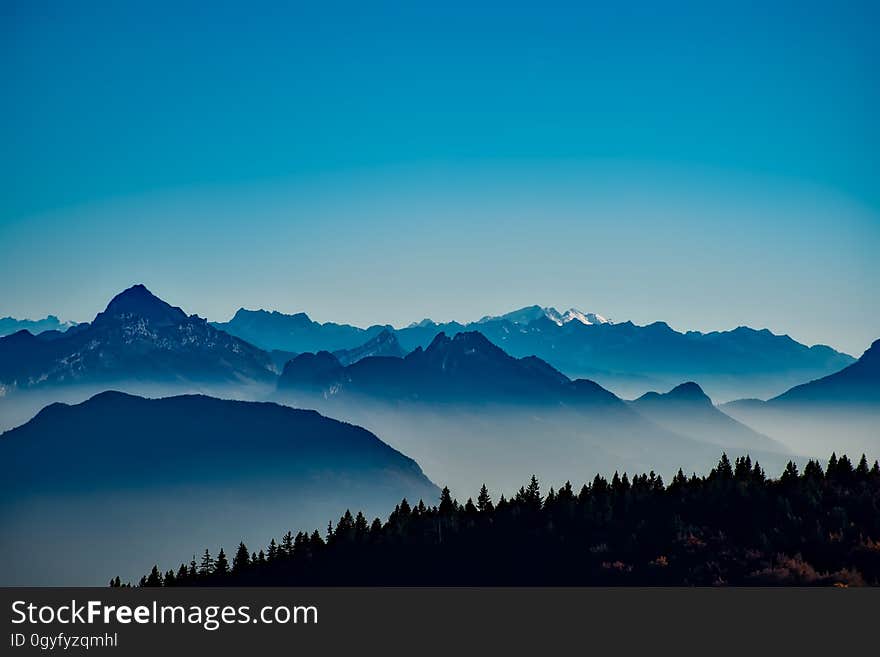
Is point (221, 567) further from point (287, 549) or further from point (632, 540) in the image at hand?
point (632, 540)

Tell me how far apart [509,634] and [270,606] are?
20.0m

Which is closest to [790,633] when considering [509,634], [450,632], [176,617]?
[509,634]

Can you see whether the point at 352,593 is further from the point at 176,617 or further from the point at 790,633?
the point at 790,633

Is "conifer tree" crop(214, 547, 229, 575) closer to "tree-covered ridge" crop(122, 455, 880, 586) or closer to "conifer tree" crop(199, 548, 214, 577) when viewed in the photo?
"tree-covered ridge" crop(122, 455, 880, 586)

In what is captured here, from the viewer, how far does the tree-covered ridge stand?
281 ft

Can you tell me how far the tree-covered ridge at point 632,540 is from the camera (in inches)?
3366

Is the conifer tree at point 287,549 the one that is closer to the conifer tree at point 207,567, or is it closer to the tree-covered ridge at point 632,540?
the tree-covered ridge at point 632,540

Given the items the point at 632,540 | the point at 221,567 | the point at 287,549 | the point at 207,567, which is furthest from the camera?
the point at 207,567

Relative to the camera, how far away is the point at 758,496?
10031 centimetres

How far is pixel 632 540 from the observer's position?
9662 cm

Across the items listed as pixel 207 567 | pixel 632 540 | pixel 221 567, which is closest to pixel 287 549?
pixel 221 567

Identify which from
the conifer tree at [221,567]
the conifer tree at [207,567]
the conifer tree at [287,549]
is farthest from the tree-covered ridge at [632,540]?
the conifer tree at [207,567]

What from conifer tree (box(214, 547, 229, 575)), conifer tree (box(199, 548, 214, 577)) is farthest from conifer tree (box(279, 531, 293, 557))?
conifer tree (box(199, 548, 214, 577))

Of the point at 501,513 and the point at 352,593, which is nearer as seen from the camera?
the point at 352,593
